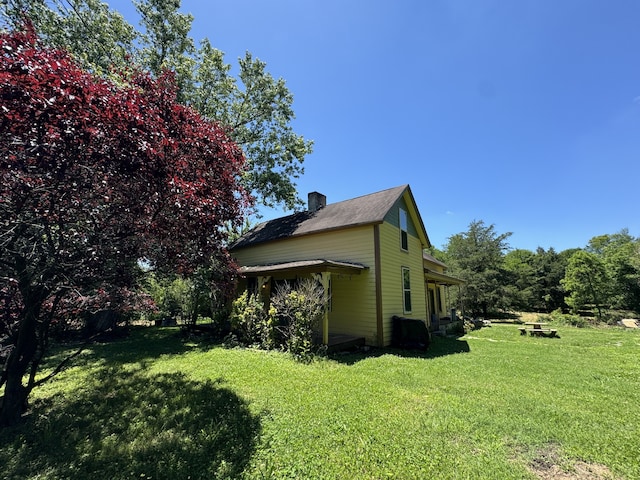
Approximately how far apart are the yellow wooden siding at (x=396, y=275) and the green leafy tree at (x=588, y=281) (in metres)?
20.0

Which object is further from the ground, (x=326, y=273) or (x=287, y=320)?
(x=326, y=273)

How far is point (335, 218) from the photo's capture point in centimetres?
1259

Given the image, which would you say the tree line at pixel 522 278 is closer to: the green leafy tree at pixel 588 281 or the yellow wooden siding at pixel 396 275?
the green leafy tree at pixel 588 281

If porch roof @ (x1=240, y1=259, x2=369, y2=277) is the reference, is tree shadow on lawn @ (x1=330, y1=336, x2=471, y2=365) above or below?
below

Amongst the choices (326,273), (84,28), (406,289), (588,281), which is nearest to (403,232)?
(406,289)

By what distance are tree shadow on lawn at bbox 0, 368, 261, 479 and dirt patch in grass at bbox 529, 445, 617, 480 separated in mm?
3344

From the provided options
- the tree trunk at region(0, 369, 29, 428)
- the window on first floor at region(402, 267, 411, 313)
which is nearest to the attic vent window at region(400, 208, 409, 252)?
the window on first floor at region(402, 267, 411, 313)

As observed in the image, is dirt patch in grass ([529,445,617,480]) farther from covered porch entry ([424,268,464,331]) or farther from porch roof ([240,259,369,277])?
covered porch entry ([424,268,464,331])

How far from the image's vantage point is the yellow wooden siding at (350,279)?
1054cm

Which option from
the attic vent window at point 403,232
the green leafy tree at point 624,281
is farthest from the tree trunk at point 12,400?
the green leafy tree at point 624,281

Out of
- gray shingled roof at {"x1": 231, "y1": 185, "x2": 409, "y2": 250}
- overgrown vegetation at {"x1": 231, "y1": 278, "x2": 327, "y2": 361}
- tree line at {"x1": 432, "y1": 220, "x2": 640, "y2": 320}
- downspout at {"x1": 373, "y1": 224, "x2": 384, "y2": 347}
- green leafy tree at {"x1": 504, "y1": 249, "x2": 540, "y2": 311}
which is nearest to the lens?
overgrown vegetation at {"x1": 231, "y1": 278, "x2": 327, "y2": 361}

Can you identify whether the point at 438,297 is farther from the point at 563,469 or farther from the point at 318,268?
the point at 563,469

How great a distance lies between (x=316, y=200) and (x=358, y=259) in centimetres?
616

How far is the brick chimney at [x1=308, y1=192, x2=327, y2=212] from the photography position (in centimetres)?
1598
